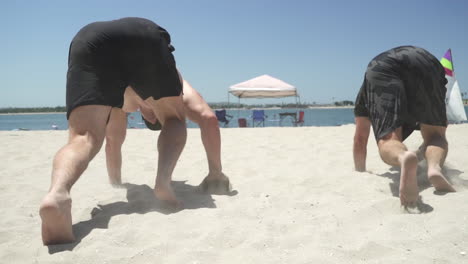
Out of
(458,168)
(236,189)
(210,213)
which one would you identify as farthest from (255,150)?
(210,213)

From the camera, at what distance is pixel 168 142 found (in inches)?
75.7

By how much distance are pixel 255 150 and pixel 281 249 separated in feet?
8.87

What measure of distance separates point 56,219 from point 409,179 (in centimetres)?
166

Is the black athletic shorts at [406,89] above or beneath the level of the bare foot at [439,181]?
above

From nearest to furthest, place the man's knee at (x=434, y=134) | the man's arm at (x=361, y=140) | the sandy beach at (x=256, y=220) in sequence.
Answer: the sandy beach at (x=256, y=220), the man's knee at (x=434, y=134), the man's arm at (x=361, y=140)

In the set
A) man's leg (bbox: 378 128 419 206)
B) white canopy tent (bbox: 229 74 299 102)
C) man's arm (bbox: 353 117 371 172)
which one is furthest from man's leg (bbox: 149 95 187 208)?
white canopy tent (bbox: 229 74 299 102)

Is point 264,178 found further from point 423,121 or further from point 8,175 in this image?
point 8,175

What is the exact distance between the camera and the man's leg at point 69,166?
1.37m

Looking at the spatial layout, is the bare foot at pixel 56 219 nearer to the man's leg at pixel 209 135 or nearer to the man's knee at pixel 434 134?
the man's leg at pixel 209 135

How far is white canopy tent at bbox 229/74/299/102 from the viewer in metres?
13.3

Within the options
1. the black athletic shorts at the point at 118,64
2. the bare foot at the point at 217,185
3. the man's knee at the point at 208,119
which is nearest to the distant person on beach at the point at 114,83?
→ the black athletic shorts at the point at 118,64

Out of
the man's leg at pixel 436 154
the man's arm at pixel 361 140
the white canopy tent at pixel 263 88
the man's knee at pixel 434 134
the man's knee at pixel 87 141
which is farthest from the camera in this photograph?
the white canopy tent at pixel 263 88

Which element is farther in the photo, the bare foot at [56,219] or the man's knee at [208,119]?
the man's knee at [208,119]

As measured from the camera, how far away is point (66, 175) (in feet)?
4.79
